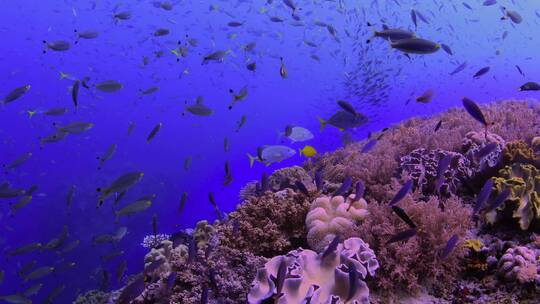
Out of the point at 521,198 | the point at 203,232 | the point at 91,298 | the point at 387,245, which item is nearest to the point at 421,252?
the point at 387,245

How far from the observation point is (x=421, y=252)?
374 centimetres

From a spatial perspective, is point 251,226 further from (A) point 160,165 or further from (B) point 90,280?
(A) point 160,165

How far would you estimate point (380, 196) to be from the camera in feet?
17.3

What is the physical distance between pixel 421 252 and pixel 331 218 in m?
1.14

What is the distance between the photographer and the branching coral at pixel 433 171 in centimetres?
507

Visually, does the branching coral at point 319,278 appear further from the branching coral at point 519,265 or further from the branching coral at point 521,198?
the branching coral at point 521,198

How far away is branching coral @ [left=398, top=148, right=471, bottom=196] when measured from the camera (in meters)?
5.07

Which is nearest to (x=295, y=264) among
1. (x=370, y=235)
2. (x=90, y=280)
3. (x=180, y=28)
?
(x=370, y=235)

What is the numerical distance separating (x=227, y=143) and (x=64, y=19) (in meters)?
53.6

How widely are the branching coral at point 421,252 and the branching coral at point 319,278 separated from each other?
0.23 m

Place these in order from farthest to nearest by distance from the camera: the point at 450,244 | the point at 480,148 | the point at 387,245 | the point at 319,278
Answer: the point at 480,148 < the point at 387,245 < the point at 319,278 < the point at 450,244

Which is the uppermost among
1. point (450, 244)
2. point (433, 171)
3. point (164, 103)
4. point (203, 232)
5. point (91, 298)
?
point (450, 244)

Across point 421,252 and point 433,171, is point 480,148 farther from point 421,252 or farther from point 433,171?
point 421,252

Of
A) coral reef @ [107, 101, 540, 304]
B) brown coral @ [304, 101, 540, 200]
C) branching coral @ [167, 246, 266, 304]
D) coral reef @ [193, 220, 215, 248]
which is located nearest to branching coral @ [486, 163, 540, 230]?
coral reef @ [107, 101, 540, 304]
